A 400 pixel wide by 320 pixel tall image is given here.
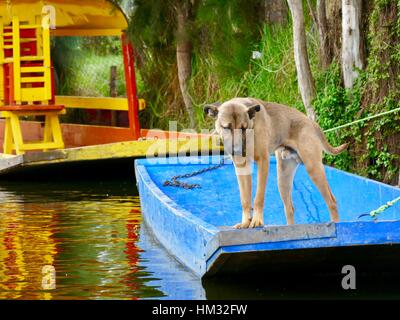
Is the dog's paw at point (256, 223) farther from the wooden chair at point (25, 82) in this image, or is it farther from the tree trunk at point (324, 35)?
the wooden chair at point (25, 82)

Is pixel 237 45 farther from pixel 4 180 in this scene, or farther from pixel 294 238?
pixel 294 238

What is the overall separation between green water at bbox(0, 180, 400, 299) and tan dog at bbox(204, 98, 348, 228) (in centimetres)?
72

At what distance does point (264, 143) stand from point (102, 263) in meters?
2.53

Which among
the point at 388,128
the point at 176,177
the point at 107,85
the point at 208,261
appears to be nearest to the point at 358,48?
the point at 388,128

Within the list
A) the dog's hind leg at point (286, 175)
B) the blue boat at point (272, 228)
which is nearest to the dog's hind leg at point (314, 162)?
the dog's hind leg at point (286, 175)

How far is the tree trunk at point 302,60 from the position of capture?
1580 cm

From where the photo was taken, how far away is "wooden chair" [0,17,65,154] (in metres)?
Answer: 18.8

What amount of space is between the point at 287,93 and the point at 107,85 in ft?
30.1

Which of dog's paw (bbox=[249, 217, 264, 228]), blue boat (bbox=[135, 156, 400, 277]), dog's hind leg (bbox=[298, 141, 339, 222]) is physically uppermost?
dog's hind leg (bbox=[298, 141, 339, 222])

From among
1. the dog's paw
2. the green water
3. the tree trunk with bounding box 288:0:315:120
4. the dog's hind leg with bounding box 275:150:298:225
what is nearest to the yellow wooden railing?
the green water

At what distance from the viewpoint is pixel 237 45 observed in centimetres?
1983

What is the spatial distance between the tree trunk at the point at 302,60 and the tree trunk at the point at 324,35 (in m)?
A: 0.23

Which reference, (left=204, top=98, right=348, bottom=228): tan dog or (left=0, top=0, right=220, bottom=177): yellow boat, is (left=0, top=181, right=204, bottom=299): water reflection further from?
(left=204, top=98, right=348, bottom=228): tan dog

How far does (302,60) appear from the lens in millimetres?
15852
